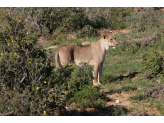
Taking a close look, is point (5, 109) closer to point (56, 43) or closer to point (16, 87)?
point (16, 87)

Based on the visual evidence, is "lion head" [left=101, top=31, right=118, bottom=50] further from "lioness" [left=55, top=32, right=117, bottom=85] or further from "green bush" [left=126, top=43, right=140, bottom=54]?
"green bush" [left=126, top=43, right=140, bottom=54]

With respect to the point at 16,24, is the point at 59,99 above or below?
below

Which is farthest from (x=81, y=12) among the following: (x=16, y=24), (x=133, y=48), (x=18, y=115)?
(x=18, y=115)

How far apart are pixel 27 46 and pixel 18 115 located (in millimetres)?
1593

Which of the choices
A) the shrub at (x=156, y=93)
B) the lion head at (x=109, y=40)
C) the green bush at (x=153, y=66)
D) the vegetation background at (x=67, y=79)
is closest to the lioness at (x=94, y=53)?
the lion head at (x=109, y=40)

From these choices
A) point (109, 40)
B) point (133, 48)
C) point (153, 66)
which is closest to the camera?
point (153, 66)

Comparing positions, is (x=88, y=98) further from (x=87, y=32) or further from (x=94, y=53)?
(x=87, y=32)

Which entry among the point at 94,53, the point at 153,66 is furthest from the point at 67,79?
the point at 153,66

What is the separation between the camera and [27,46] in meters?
5.11

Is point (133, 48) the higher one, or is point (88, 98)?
point (133, 48)

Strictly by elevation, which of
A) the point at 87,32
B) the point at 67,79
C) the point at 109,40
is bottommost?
Result: the point at 67,79

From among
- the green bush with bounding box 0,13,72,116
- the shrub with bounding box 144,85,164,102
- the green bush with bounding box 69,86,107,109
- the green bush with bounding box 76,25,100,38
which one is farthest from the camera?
the green bush with bounding box 76,25,100,38

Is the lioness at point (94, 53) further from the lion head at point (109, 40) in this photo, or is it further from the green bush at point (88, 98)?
the green bush at point (88, 98)

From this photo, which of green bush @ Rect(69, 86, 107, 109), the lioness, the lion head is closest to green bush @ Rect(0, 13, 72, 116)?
green bush @ Rect(69, 86, 107, 109)
